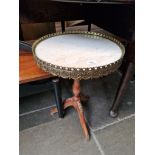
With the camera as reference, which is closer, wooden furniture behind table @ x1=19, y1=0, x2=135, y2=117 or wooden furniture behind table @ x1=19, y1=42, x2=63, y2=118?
wooden furniture behind table @ x1=19, y1=42, x2=63, y2=118

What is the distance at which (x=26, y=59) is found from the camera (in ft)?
4.21

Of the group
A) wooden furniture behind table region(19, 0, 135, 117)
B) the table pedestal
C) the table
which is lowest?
the table pedestal

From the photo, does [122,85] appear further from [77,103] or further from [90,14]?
[90,14]

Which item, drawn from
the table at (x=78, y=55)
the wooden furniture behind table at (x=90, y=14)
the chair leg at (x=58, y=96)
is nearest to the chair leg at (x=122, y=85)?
the wooden furniture behind table at (x=90, y=14)

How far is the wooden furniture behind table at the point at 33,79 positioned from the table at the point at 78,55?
0.12 m

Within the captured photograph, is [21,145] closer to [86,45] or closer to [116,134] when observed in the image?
[116,134]

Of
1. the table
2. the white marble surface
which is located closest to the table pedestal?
the table

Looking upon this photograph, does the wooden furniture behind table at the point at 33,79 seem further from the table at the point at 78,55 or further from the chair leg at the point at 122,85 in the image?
the chair leg at the point at 122,85

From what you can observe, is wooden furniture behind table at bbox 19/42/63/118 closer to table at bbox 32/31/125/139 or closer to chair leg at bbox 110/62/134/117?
table at bbox 32/31/125/139

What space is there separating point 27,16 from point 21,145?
3.15ft

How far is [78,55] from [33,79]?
313 mm

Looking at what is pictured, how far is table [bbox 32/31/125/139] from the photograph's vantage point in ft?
2.91
